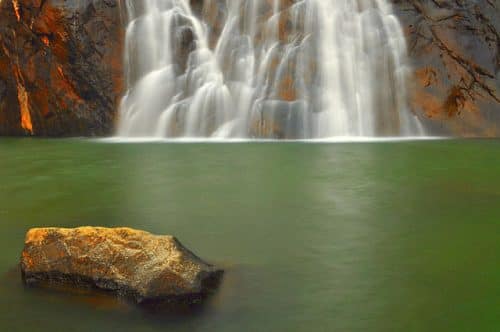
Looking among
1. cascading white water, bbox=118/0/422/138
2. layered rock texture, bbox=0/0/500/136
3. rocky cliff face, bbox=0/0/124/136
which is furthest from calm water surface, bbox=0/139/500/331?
rocky cliff face, bbox=0/0/124/136

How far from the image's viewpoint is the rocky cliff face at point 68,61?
84.6ft

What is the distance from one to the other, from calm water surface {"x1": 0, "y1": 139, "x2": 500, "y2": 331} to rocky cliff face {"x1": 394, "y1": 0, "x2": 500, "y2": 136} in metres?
7.83

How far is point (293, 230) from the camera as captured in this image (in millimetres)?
7387

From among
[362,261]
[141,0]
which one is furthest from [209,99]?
[362,261]

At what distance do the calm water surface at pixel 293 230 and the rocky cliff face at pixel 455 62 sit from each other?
783 centimetres

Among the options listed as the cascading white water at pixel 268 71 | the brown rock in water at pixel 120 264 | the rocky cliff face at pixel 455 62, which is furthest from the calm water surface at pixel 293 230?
the rocky cliff face at pixel 455 62

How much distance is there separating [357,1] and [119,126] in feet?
34.6

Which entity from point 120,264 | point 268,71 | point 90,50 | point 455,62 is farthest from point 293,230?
point 90,50

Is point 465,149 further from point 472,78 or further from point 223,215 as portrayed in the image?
point 223,215

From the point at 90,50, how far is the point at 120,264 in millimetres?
22553

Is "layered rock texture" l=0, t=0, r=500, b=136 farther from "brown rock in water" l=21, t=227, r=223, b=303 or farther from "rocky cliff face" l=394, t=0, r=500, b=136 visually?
"brown rock in water" l=21, t=227, r=223, b=303

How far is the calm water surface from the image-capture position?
461 cm

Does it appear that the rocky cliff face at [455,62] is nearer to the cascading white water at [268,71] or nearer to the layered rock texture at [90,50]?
the layered rock texture at [90,50]

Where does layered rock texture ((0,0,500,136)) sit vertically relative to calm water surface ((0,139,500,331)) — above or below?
above
